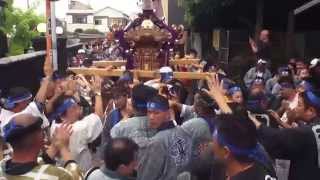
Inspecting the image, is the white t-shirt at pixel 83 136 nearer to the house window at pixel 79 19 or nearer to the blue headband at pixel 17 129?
the blue headband at pixel 17 129

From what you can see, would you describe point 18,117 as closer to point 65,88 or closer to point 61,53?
point 65,88

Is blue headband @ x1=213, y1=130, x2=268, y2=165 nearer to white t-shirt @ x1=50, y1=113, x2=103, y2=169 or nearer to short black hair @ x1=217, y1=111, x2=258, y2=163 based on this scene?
short black hair @ x1=217, y1=111, x2=258, y2=163

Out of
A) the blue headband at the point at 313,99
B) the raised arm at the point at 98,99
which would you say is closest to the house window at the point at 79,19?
the raised arm at the point at 98,99

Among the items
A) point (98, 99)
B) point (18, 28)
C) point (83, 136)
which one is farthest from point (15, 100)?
point (18, 28)

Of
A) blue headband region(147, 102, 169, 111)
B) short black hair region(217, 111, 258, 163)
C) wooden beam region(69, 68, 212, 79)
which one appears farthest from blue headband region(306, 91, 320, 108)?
wooden beam region(69, 68, 212, 79)

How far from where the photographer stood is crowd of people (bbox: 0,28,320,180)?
375 centimetres

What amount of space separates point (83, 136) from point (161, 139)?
3.50 feet

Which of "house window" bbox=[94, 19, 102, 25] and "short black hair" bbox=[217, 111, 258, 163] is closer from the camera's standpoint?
"short black hair" bbox=[217, 111, 258, 163]

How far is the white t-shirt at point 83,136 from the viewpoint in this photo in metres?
5.52

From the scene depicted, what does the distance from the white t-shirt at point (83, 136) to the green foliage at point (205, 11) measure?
13.2 metres

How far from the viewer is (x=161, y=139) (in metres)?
4.83

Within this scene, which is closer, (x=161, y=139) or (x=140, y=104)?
(x=161, y=139)

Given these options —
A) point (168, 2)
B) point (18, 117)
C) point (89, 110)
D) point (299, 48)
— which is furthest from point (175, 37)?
point (168, 2)

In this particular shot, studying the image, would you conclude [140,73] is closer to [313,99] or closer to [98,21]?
[313,99]
